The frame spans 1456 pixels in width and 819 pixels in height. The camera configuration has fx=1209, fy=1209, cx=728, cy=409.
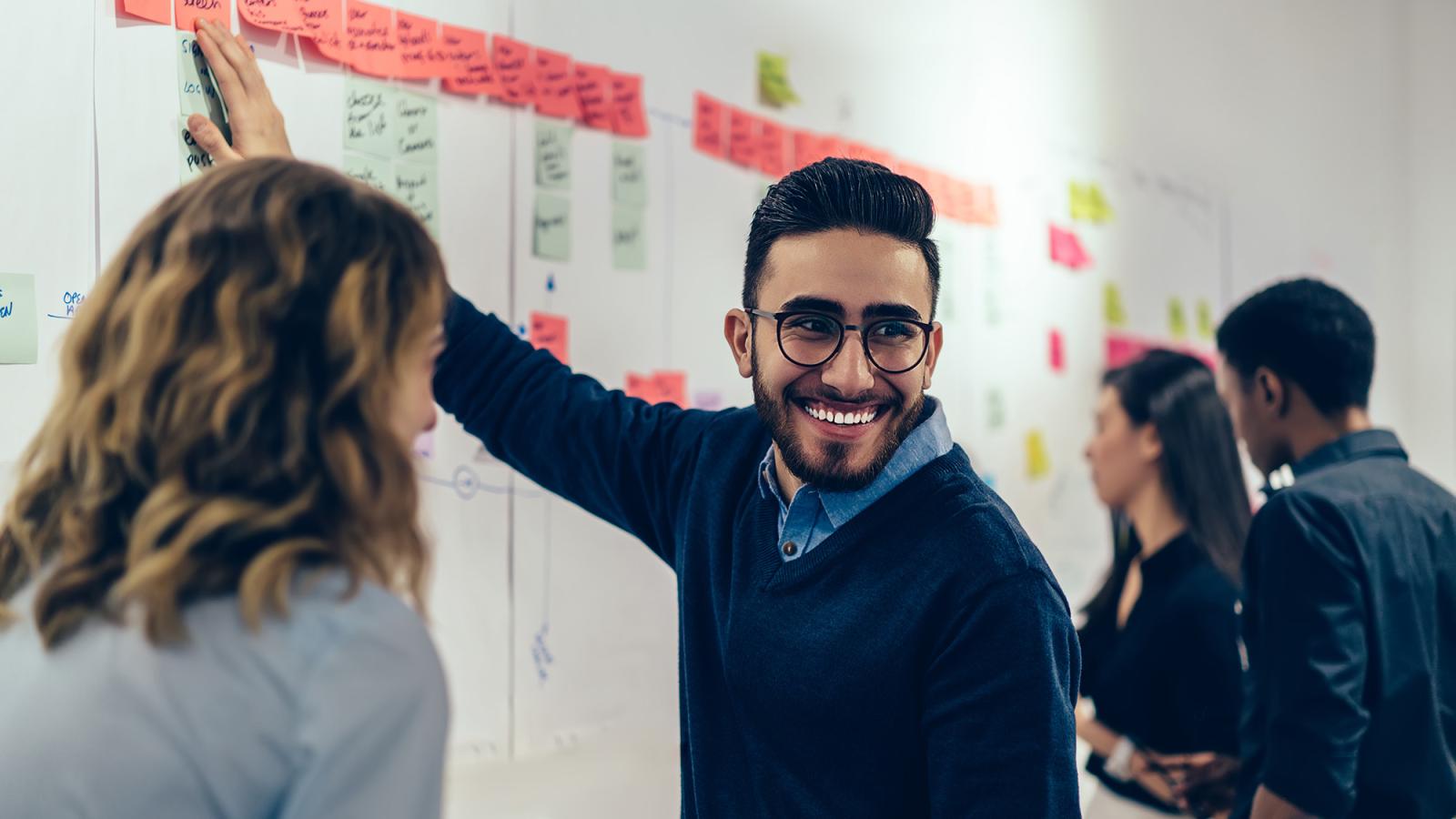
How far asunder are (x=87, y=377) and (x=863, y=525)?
0.70m

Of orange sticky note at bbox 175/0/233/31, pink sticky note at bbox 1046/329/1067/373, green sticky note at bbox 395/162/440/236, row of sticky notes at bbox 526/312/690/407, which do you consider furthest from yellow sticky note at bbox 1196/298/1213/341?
orange sticky note at bbox 175/0/233/31

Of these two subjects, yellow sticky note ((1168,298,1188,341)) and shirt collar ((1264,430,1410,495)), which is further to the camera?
yellow sticky note ((1168,298,1188,341))

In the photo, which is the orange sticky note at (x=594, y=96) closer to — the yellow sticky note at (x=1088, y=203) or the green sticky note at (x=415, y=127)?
the green sticky note at (x=415, y=127)

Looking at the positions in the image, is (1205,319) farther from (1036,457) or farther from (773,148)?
(773,148)

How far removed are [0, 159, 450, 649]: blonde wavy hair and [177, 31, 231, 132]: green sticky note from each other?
57cm

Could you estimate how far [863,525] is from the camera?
1.19m

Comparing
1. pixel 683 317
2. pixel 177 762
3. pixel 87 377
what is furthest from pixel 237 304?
pixel 683 317

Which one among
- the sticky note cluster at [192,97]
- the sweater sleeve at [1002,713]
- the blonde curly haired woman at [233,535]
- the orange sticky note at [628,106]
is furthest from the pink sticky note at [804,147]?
the blonde curly haired woman at [233,535]

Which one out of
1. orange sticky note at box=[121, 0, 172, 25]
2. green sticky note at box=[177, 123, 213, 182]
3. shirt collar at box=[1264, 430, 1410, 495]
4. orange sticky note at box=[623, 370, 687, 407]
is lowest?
shirt collar at box=[1264, 430, 1410, 495]

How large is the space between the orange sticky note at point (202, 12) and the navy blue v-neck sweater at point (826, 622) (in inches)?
15.7

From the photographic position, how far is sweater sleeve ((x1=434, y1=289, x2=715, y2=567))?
1347 millimetres

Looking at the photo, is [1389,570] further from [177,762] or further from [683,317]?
[177,762]

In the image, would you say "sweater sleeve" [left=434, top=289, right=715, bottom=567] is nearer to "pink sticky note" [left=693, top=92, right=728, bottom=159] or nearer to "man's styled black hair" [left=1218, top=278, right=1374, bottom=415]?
"pink sticky note" [left=693, top=92, right=728, bottom=159]

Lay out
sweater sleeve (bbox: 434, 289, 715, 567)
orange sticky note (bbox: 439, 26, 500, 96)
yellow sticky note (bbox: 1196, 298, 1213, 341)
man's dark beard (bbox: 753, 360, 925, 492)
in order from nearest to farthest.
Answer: man's dark beard (bbox: 753, 360, 925, 492), sweater sleeve (bbox: 434, 289, 715, 567), orange sticky note (bbox: 439, 26, 500, 96), yellow sticky note (bbox: 1196, 298, 1213, 341)
